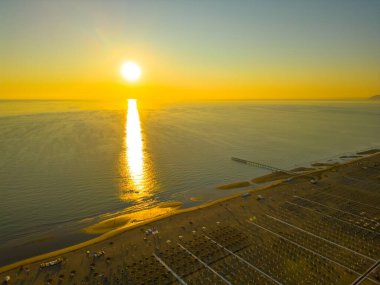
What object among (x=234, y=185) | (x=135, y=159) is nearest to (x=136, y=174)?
(x=135, y=159)

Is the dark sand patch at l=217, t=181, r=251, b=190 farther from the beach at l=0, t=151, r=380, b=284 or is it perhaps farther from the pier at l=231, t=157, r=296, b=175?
the pier at l=231, t=157, r=296, b=175

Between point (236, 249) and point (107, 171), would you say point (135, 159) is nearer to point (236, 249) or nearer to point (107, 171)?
point (107, 171)

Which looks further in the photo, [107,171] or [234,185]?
[107,171]

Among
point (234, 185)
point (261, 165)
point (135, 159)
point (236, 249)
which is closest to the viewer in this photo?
point (236, 249)

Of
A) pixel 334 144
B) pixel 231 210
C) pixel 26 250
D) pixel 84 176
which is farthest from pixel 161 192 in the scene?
pixel 334 144

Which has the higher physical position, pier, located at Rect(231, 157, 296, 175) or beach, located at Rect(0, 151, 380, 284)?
beach, located at Rect(0, 151, 380, 284)

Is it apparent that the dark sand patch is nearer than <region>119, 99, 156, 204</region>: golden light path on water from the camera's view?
No

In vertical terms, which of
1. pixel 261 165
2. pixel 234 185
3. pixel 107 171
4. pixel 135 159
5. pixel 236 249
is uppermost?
pixel 135 159

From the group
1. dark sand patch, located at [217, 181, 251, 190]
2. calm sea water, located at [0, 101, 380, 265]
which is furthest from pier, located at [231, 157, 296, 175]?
dark sand patch, located at [217, 181, 251, 190]

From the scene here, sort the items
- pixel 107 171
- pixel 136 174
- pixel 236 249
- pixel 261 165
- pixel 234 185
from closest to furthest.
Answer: pixel 236 249 < pixel 234 185 < pixel 136 174 < pixel 107 171 < pixel 261 165
